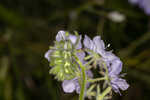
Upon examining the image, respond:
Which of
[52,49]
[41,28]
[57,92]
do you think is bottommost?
[57,92]

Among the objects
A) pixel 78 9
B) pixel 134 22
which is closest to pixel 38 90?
pixel 78 9

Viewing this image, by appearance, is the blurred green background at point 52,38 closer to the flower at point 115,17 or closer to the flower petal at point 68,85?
the flower at point 115,17

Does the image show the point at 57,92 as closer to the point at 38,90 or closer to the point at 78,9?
the point at 38,90

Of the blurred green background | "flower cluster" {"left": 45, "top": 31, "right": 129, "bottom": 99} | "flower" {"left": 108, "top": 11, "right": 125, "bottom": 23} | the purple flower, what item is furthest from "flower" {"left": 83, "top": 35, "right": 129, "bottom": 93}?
"flower" {"left": 108, "top": 11, "right": 125, "bottom": 23}

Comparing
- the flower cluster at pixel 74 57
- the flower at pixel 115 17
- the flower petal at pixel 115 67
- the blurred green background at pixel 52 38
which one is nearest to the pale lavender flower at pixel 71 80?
the flower cluster at pixel 74 57

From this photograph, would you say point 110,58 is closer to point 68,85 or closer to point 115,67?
point 115,67

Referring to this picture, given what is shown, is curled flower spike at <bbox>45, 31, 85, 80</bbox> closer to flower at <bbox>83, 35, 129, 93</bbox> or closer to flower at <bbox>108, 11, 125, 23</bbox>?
flower at <bbox>83, 35, 129, 93</bbox>
